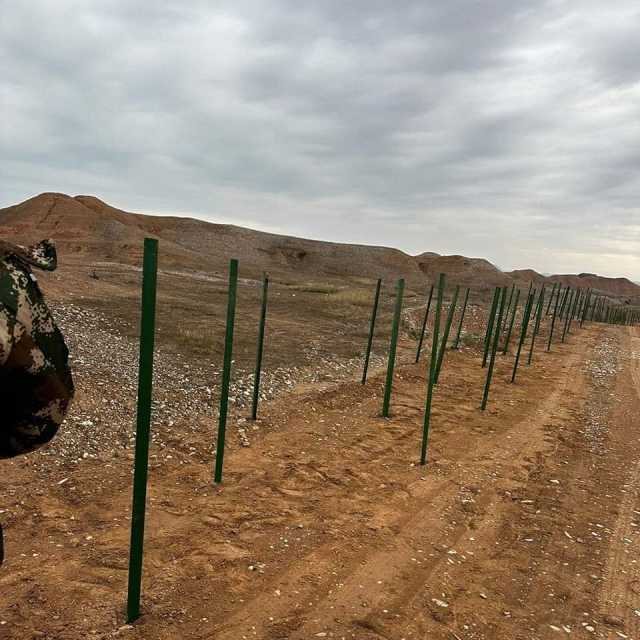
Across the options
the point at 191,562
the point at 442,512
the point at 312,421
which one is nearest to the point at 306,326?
the point at 312,421

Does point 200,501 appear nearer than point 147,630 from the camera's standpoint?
No

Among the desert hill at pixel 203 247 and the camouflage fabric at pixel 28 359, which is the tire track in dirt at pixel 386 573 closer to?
the camouflage fabric at pixel 28 359

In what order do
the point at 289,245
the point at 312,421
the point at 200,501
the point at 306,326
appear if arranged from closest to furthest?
1. the point at 200,501
2. the point at 312,421
3. the point at 306,326
4. the point at 289,245

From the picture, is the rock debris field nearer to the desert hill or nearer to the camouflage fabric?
the camouflage fabric

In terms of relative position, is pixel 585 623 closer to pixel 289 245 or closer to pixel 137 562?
pixel 137 562

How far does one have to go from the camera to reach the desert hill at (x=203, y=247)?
3425 centimetres

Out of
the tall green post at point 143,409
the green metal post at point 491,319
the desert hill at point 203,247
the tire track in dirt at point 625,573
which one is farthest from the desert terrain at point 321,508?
the desert hill at point 203,247

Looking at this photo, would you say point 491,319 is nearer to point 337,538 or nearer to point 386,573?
point 337,538

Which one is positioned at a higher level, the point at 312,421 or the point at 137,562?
the point at 137,562

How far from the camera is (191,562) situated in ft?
11.8

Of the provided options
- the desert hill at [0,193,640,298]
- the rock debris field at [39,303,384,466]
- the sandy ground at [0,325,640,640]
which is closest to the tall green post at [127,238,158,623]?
the sandy ground at [0,325,640,640]

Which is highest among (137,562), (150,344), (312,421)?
(150,344)

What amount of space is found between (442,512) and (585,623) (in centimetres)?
158

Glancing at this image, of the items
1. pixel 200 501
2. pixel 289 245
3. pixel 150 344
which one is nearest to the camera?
pixel 150 344
